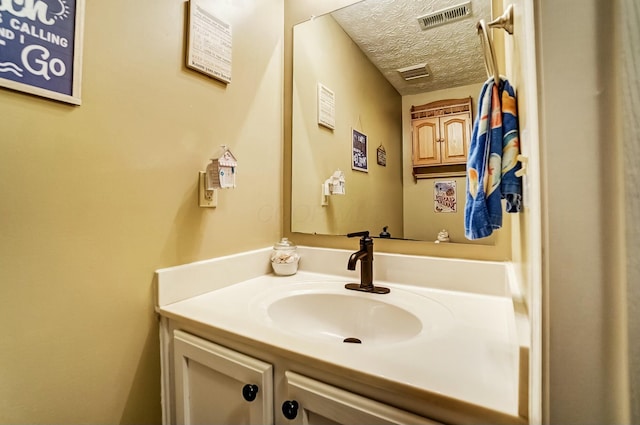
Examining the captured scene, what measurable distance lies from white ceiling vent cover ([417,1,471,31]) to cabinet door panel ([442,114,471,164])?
0.35 metres

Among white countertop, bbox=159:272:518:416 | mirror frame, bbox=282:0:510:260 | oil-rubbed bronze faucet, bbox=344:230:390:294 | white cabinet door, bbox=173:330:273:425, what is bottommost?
white cabinet door, bbox=173:330:273:425

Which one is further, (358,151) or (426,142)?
(358,151)

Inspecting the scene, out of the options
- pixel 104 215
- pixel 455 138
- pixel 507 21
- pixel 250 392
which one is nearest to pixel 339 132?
pixel 455 138

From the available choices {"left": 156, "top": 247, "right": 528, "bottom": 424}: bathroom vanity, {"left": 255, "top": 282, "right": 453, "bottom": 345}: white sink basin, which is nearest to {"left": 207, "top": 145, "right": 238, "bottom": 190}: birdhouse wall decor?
{"left": 156, "top": 247, "right": 528, "bottom": 424}: bathroom vanity

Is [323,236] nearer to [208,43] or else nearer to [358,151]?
[358,151]

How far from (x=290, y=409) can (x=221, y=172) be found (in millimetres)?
681

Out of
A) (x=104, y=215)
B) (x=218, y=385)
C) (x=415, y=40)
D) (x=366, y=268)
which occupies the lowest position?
(x=218, y=385)

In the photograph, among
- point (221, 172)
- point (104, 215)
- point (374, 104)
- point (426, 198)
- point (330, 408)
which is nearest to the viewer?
point (330, 408)

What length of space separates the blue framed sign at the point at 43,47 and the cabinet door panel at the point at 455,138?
1068 mm

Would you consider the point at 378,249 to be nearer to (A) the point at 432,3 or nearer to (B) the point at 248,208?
(B) the point at 248,208

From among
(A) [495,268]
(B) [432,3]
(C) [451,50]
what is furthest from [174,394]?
(B) [432,3]

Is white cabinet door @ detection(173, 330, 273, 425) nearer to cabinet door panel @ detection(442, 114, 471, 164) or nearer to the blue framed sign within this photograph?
the blue framed sign

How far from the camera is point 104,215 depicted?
0.69 meters

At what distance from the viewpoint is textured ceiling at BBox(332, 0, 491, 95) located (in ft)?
3.11
